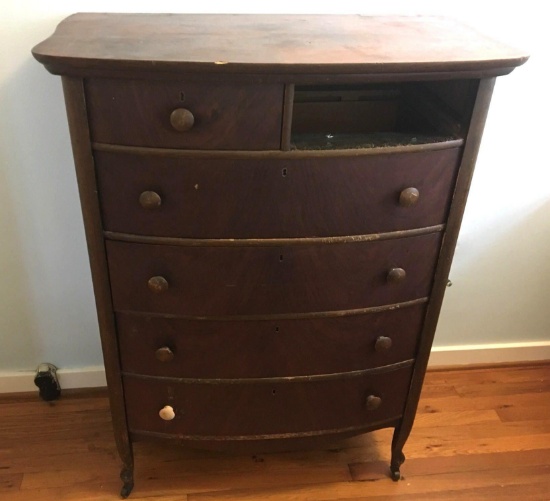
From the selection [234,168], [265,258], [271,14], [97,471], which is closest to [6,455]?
[97,471]

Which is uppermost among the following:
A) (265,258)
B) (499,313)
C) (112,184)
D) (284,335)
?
(112,184)

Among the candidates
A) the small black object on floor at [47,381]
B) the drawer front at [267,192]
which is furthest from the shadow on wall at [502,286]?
the small black object on floor at [47,381]

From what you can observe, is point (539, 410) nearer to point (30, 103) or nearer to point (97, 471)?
point (97, 471)

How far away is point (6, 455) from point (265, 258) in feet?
3.46

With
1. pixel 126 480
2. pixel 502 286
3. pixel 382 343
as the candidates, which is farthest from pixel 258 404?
pixel 502 286

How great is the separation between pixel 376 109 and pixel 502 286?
0.90 meters

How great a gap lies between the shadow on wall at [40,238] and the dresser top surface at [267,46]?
0.27m

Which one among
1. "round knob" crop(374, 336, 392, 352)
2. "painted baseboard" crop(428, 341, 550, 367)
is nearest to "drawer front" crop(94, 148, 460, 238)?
"round knob" crop(374, 336, 392, 352)

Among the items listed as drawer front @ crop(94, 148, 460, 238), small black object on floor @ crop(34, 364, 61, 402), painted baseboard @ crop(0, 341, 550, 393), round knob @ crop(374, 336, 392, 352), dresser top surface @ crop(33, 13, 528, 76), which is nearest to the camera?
dresser top surface @ crop(33, 13, 528, 76)

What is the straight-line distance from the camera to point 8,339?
176 cm

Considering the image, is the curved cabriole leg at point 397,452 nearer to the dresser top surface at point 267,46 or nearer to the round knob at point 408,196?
the round knob at point 408,196

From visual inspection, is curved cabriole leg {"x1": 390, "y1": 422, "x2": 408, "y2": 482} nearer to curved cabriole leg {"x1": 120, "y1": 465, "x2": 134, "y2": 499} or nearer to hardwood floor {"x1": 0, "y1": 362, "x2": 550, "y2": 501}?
hardwood floor {"x1": 0, "y1": 362, "x2": 550, "y2": 501}

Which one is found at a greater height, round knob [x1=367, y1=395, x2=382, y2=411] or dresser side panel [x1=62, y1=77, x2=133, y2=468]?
dresser side panel [x1=62, y1=77, x2=133, y2=468]

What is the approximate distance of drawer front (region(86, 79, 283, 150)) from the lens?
3.25 feet
